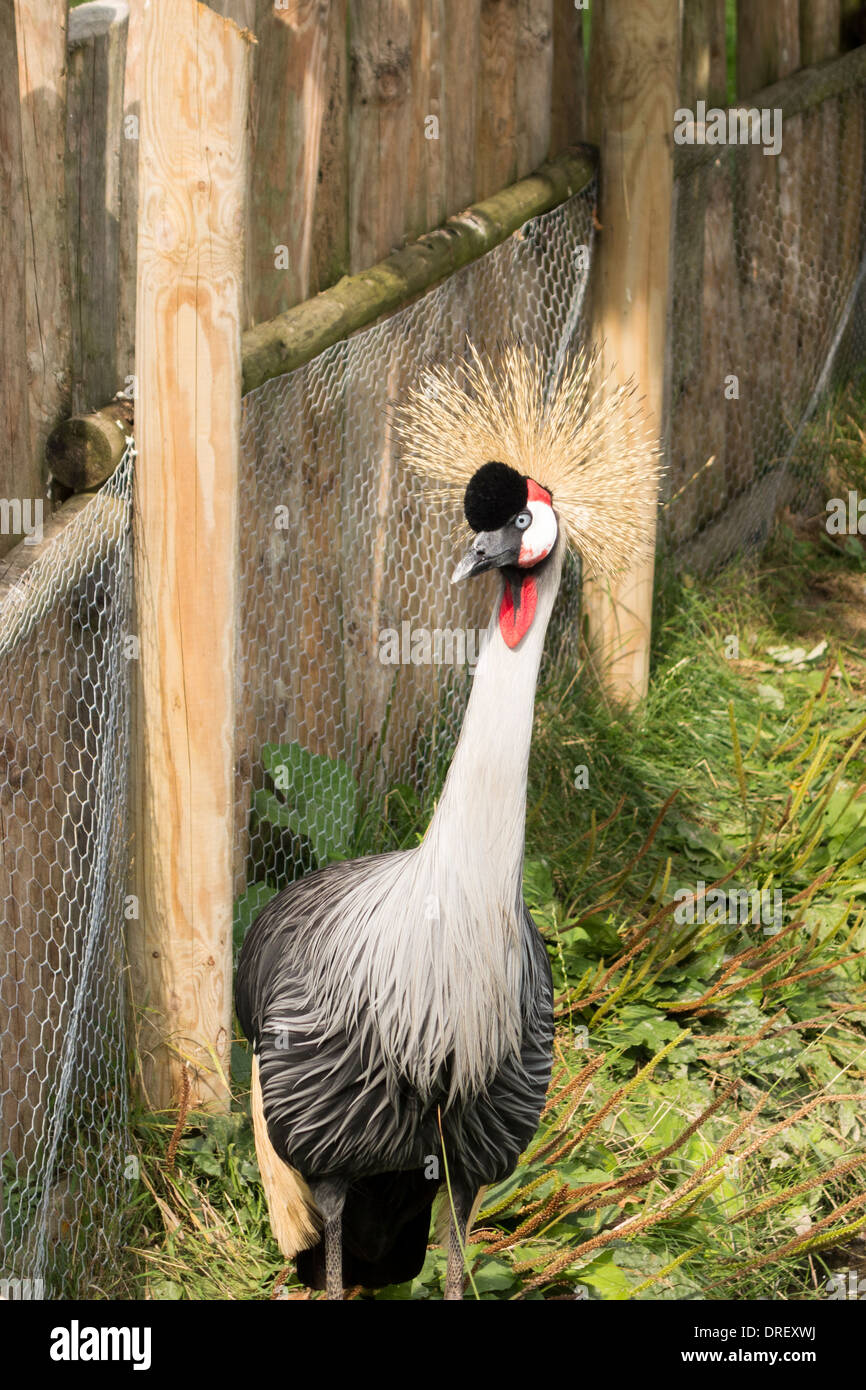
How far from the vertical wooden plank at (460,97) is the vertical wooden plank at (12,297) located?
1662 mm

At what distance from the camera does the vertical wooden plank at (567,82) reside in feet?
14.7

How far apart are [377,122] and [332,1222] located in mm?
2614

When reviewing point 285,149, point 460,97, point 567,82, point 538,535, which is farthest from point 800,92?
point 538,535

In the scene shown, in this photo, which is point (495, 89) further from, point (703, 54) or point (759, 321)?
point (759, 321)

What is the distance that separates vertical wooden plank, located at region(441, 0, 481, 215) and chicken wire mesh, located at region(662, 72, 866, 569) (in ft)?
3.57

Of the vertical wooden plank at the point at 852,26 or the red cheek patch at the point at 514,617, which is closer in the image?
the red cheek patch at the point at 514,617

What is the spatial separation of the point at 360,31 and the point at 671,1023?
103 inches

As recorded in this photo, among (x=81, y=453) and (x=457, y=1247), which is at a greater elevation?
(x=81, y=453)

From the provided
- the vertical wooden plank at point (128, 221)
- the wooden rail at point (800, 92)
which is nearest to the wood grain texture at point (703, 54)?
the wooden rail at point (800, 92)

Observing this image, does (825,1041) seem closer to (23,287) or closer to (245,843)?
(245,843)

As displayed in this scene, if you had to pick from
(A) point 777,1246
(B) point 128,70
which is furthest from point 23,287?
(A) point 777,1246

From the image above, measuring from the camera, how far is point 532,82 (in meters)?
4.31

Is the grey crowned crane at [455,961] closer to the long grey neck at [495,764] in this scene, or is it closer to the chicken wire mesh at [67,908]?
the long grey neck at [495,764]

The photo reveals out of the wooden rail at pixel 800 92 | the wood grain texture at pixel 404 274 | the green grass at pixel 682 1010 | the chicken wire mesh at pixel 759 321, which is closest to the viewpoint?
the green grass at pixel 682 1010
